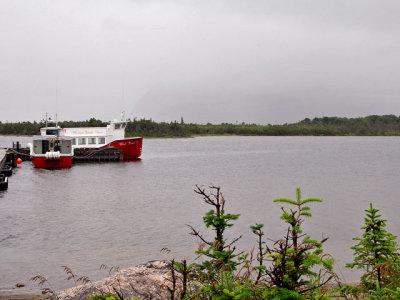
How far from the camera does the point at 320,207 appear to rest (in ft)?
82.3

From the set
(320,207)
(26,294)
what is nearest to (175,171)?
(320,207)

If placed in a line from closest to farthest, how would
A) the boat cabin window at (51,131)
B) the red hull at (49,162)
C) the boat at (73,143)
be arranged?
the red hull at (49,162)
the boat at (73,143)
the boat cabin window at (51,131)

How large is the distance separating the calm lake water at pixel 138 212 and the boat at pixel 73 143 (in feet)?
4.93

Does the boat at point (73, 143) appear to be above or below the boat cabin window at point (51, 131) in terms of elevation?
below

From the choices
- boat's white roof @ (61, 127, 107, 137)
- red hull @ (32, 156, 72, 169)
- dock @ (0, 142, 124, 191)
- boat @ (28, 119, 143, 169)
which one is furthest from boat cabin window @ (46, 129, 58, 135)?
dock @ (0, 142, 124, 191)

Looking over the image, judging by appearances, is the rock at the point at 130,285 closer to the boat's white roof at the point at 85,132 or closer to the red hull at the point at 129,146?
the boat's white roof at the point at 85,132

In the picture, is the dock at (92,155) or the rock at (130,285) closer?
the rock at (130,285)

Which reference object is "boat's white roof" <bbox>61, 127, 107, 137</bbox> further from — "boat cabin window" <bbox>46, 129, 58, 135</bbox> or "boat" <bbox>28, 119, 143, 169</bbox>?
"boat cabin window" <bbox>46, 129, 58, 135</bbox>

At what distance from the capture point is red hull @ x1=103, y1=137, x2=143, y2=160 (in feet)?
177

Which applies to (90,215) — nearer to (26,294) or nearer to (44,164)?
(26,294)

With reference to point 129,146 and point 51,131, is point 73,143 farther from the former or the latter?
point 129,146

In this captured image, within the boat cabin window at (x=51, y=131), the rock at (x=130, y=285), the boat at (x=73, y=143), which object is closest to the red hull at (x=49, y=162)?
the boat at (x=73, y=143)

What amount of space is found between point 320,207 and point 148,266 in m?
18.7

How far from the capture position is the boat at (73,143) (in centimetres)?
→ 4534
